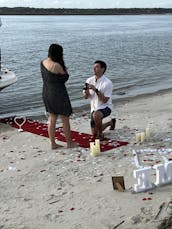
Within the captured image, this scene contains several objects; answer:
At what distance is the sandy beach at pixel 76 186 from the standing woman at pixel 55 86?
459 millimetres

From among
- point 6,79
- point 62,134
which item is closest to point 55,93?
point 62,134

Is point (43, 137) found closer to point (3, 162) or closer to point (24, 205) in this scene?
point (3, 162)

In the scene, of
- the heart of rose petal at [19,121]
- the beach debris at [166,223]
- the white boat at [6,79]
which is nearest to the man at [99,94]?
the heart of rose petal at [19,121]

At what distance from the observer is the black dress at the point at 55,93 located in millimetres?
6746

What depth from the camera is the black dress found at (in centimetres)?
675

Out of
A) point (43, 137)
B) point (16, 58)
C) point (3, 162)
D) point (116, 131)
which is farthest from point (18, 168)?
point (16, 58)

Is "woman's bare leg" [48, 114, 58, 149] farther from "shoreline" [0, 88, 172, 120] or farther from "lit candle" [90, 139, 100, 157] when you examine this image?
"shoreline" [0, 88, 172, 120]

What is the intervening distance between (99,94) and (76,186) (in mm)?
2045

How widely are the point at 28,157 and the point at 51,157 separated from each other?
0.38 meters

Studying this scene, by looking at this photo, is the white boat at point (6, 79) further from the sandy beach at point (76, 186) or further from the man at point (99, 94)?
the man at point (99, 94)

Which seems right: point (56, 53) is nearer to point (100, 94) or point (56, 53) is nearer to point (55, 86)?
point (55, 86)

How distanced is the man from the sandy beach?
1.63 ft

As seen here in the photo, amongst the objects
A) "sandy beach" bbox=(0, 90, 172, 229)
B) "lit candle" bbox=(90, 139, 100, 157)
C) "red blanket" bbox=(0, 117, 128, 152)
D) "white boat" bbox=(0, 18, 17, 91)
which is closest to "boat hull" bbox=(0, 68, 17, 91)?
"white boat" bbox=(0, 18, 17, 91)

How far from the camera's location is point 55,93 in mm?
6816
